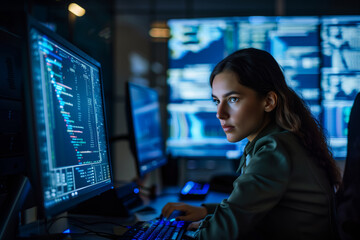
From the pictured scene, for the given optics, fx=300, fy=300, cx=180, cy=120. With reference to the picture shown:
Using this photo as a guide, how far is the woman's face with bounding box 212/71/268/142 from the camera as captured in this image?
0.99 m

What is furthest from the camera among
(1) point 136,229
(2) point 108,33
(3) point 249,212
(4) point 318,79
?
(2) point 108,33

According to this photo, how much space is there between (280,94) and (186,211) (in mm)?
521

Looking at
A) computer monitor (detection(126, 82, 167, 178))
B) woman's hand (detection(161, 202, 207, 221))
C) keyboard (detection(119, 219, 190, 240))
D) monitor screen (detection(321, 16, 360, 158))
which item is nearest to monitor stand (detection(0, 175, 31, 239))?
keyboard (detection(119, 219, 190, 240))

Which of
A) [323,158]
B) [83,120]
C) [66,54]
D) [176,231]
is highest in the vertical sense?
[66,54]

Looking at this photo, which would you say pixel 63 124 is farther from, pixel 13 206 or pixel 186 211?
pixel 186 211

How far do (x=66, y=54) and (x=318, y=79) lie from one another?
1826 millimetres

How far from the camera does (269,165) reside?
2.60 feet

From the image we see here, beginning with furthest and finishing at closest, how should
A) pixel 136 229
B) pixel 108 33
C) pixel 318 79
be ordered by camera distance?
pixel 108 33 → pixel 318 79 → pixel 136 229

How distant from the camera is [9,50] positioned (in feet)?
2.95

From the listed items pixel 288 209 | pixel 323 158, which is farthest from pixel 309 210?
pixel 323 158

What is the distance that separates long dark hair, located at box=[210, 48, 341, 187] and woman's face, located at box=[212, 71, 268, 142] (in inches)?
0.9

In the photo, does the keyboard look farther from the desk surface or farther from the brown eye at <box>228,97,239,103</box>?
the brown eye at <box>228,97,239,103</box>

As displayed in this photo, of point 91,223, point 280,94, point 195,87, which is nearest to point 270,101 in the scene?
point 280,94

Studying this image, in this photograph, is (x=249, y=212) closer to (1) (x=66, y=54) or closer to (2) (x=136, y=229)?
(2) (x=136, y=229)
